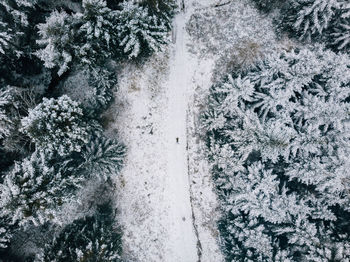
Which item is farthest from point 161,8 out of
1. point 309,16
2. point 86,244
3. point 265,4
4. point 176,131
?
point 86,244

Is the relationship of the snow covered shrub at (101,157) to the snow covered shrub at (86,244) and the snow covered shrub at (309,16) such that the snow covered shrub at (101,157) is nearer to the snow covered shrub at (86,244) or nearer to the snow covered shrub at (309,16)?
the snow covered shrub at (86,244)

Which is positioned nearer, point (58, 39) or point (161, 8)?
point (58, 39)

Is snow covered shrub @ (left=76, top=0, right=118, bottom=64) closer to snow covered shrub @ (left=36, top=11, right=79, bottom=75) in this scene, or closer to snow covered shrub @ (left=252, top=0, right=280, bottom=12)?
snow covered shrub @ (left=36, top=11, right=79, bottom=75)

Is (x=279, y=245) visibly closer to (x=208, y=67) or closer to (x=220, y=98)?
(x=220, y=98)

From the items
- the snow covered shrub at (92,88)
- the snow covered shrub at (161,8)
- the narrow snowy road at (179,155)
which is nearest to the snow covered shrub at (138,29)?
the snow covered shrub at (161,8)


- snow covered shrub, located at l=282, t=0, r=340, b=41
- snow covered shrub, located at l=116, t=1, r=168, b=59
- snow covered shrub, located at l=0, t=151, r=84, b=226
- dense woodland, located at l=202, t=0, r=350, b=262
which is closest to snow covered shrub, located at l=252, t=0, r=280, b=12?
Answer: snow covered shrub, located at l=282, t=0, r=340, b=41

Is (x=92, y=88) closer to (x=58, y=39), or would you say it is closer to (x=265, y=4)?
(x=58, y=39)

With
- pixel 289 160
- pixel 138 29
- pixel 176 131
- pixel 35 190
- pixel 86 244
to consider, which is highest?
pixel 138 29
